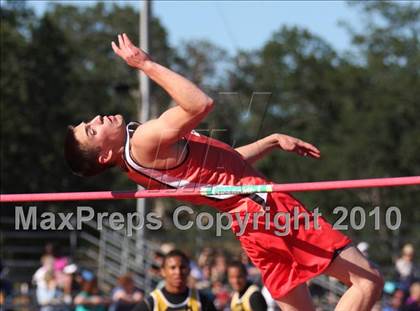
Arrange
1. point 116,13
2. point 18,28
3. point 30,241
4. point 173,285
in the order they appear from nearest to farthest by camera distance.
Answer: point 173,285, point 30,241, point 18,28, point 116,13

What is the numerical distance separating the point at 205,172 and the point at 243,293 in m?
3.76

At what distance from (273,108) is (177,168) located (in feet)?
122

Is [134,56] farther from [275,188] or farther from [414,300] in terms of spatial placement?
[414,300]

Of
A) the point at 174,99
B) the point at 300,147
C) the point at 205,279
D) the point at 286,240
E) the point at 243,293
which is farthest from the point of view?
the point at 205,279

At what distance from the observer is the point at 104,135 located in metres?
6.57

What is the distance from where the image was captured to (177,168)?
659 cm

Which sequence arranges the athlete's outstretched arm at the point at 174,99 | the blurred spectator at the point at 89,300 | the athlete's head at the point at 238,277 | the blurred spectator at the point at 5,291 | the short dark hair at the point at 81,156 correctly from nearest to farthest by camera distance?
1. the athlete's outstretched arm at the point at 174,99
2. the short dark hair at the point at 81,156
3. the athlete's head at the point at 238,277
4. the blurred spectator at the point at 89,300
5. the blurred spectator at the point at 5,291

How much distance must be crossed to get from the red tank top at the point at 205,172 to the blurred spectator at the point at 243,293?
3382mm

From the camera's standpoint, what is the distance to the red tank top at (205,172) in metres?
6.61

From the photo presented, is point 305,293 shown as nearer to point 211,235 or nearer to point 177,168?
point 177,168

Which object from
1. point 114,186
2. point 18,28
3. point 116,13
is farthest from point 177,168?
point 116,13

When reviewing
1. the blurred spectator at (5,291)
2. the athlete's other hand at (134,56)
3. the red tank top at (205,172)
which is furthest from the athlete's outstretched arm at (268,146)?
the blurred spectator at (5,291)

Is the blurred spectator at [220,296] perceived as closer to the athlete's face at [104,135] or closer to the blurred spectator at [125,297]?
the blurred spectator at [125,297]

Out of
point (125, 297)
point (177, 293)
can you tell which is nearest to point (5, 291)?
point (125, 297)
